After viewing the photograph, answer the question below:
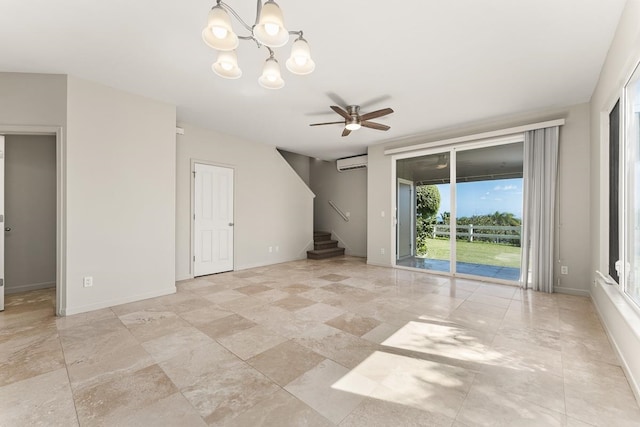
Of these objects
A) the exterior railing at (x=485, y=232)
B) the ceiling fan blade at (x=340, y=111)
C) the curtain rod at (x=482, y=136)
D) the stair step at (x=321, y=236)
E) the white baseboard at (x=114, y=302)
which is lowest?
the white baseboard at (x=114, y=302)

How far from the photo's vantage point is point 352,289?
4191mm

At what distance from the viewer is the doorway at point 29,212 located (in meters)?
4.02

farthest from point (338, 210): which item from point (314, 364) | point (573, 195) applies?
point (314, 364)

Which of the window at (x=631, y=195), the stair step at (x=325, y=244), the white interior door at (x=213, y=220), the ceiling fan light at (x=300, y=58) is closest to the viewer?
the ceiling fan light at (x=300, y=58)

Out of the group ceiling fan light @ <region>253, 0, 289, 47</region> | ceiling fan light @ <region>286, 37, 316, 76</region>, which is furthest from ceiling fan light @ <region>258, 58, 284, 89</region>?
ceiling fan light @ <region>253, 0, 289, 47</region>

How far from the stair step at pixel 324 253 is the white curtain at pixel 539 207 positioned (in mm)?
4187

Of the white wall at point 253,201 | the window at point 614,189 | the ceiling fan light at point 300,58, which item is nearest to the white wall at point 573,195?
the window at point 614,189

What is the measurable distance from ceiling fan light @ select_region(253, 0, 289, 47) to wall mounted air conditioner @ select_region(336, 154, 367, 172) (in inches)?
212

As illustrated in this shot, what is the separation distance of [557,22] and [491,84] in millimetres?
1076

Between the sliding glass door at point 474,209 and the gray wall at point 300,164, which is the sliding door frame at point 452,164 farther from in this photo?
the gray wall at point 300,164

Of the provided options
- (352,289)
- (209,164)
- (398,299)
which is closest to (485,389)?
(398,299)

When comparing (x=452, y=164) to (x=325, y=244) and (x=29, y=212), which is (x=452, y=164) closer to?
(x=325, y=244)

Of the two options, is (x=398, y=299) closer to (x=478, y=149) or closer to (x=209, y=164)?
(x=478, y=149)

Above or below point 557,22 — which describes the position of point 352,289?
below
